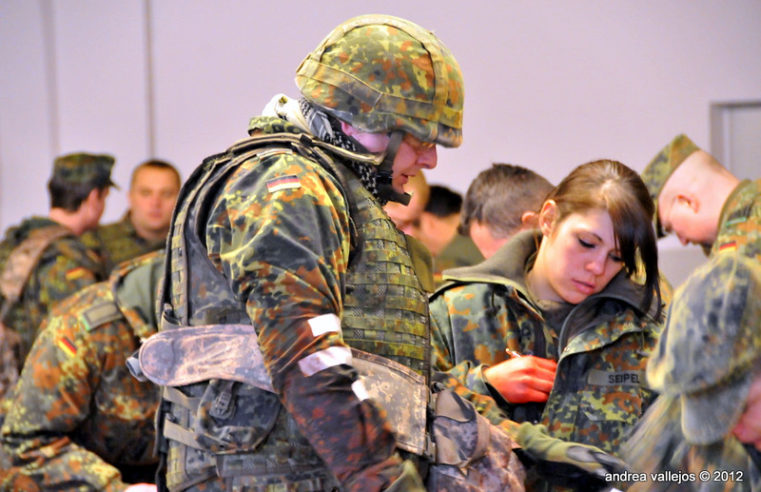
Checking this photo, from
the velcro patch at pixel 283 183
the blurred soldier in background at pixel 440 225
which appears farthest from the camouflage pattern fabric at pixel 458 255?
the velcro patch at pixel 283 183

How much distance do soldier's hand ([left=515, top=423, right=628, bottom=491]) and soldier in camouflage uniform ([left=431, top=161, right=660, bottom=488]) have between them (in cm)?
22

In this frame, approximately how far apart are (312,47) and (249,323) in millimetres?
3980

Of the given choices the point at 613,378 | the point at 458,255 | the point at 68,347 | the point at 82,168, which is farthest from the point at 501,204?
the point at 82,168

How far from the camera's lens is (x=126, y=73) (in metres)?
5.79

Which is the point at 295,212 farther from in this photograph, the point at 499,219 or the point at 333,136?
the point at 499,219

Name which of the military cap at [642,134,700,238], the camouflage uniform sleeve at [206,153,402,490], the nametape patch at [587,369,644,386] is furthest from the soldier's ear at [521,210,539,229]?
the camouflage uniform sleeve at [206,153,402,490]

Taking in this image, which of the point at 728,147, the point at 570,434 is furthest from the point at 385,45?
the point at 728,147

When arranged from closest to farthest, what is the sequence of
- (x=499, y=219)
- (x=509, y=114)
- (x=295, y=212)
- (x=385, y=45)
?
1. (x=295, y=212)
2. (x=385, y=45)
3. (x=499, y=219)
4. (x=509, y=114)

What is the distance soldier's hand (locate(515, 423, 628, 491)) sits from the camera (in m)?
1.89

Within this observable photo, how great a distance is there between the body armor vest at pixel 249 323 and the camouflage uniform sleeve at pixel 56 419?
0.77 metres

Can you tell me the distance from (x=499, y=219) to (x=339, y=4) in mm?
2874

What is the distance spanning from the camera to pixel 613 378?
2244mm

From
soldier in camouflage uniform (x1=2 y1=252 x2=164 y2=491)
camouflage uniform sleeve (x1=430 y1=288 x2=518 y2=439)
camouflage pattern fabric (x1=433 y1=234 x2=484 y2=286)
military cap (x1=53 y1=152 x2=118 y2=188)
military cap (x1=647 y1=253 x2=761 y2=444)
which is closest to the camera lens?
military cap (x1=647 y1=253 x2=761 y2=444)

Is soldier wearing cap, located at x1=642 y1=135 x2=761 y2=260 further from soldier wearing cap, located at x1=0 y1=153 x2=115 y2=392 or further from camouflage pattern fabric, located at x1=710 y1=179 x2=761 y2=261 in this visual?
soldier wearing cap, located at x1=0 y1=153 x2=115 y2=392
